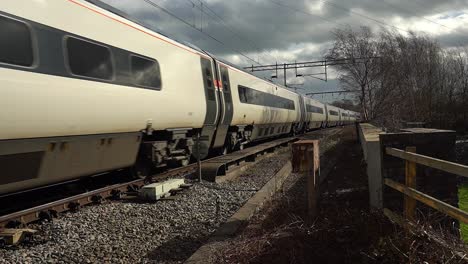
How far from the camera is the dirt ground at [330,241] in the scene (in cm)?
367

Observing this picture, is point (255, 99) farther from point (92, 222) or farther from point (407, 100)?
point (407, 100)

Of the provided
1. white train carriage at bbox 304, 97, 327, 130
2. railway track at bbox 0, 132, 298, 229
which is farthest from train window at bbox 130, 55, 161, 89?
white train carriage at bbox 304, 97, 327, 130

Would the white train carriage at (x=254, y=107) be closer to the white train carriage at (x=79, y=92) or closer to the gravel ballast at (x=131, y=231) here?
the white train carriage at (x=79, y=92)

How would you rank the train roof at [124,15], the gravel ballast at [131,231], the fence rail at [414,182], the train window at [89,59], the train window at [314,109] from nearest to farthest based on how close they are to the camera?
the fence rail at [414,182]
the gravel ballast at [131,231]
the train window at [89,59]
the train roof at [124,15]
the train window at [314,109]

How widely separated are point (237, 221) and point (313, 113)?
29468 millimetres

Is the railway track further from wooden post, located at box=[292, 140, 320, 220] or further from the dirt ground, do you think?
wooden post, located at box=[292, 140, 320, 220]

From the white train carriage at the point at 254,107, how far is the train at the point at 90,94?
8.60 ft

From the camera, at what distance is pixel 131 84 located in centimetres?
808

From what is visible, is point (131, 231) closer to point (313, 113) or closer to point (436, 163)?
point (436, 163)

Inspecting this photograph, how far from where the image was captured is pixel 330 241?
14.9ft

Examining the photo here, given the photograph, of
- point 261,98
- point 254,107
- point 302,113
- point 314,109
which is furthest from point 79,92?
point 314,109

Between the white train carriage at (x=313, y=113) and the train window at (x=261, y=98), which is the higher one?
the train window at (x=261, y=98)

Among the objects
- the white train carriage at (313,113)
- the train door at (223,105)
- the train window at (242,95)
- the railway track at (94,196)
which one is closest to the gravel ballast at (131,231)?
the railway track at (94,196)

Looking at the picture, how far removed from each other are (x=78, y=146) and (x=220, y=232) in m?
2.69
